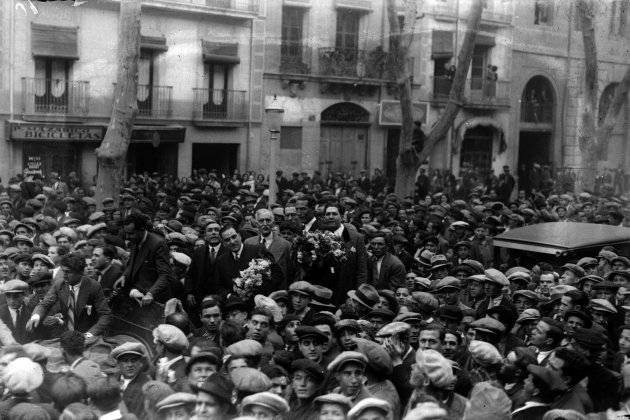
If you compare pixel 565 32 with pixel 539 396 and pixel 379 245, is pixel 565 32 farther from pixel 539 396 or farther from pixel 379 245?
pixel 539 396

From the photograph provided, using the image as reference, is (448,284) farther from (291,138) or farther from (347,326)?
(291,138)

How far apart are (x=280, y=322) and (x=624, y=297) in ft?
10.6

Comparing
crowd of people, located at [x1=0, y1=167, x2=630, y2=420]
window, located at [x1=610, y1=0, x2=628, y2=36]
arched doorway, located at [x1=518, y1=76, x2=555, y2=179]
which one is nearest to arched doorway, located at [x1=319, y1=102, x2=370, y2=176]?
arched doorway, located at [x1=518, y1=76, x2=555, y2=179]

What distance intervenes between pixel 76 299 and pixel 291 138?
17.4 metres

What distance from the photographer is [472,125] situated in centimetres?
2972

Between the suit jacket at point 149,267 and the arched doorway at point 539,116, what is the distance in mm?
23949

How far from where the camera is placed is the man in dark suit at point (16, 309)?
7.20m

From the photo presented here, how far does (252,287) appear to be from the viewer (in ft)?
25.7

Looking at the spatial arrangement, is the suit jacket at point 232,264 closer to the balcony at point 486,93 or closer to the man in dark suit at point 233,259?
the man in dark suit at point 233,259

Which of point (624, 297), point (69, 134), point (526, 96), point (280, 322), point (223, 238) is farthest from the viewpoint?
point (526, 96)

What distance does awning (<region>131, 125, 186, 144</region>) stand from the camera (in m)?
21.3

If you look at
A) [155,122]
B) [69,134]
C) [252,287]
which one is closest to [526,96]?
[155,122]

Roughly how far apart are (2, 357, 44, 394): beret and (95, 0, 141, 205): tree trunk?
29.4 feet

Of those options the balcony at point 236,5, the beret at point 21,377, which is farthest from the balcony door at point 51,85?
the beret at point 21,377
